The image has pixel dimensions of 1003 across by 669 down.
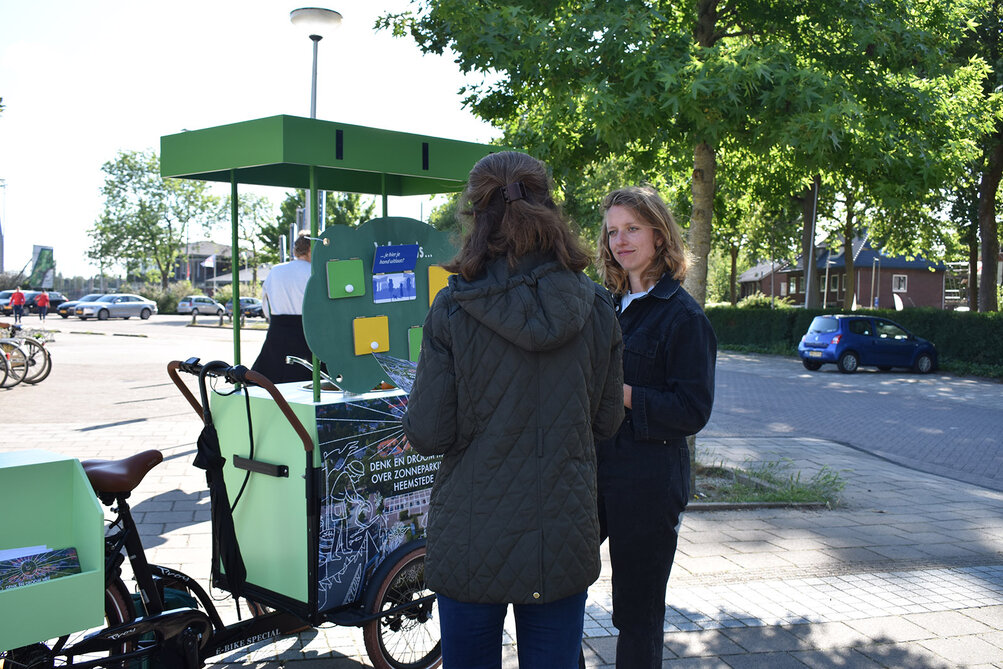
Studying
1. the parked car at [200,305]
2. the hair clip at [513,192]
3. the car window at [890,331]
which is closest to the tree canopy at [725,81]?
the hair clip at [513,192]

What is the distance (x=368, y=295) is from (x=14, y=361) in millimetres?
11621

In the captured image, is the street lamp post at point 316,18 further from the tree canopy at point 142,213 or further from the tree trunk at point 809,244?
the tree canopy at point 142,213

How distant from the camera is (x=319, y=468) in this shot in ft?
9.83

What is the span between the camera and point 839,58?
633 cm

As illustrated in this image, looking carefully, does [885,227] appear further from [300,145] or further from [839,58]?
[300,145]

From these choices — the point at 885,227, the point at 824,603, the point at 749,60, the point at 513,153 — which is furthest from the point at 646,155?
the point at 885,227

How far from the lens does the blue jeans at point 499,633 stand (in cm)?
196

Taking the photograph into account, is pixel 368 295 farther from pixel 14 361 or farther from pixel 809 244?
pixel 809 244

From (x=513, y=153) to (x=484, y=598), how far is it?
105 cm

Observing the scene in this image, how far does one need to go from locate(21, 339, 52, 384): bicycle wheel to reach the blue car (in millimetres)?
17090

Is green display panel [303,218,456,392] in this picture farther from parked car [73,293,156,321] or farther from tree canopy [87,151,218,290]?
tree canopy [87,151,218,290]

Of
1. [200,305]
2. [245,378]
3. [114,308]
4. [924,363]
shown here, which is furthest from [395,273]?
[200,305]

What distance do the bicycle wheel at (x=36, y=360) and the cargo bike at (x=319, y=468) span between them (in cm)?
1116

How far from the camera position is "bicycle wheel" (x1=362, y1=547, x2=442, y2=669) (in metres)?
3.20
